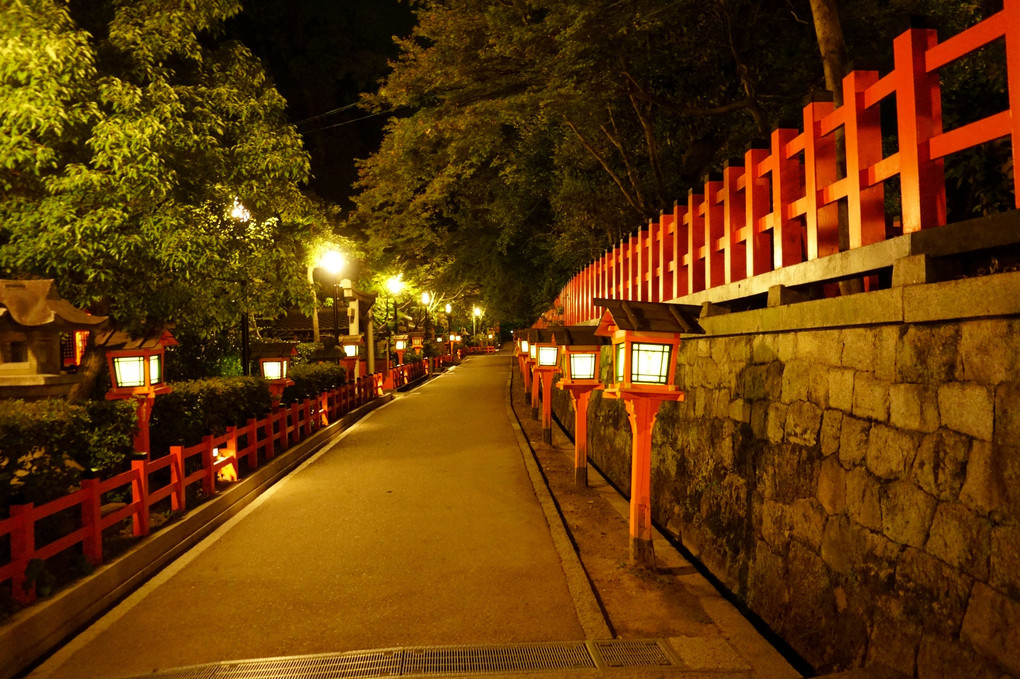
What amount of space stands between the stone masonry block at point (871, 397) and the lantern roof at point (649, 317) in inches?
78.9

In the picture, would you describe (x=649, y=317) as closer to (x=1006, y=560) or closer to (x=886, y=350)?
(x=886, y=350)

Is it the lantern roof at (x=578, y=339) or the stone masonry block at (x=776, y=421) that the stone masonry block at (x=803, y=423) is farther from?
the lantern roof at (x=578, y=339)

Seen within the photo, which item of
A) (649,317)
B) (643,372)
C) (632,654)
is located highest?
(649,317)

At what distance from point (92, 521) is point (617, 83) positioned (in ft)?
39.1

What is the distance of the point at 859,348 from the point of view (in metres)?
4.62

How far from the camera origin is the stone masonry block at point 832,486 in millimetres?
4711

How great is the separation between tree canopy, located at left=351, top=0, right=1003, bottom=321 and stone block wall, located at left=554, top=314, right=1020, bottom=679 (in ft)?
7.93

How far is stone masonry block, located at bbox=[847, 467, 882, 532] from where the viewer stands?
4.29 metres

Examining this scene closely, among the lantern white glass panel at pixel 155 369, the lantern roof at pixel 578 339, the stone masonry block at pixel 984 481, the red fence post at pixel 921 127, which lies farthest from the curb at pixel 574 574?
the lantern white glass panel at pixel 155 369

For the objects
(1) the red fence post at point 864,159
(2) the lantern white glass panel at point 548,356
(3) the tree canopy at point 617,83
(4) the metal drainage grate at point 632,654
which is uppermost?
(3) the tree canopy at point 617,83

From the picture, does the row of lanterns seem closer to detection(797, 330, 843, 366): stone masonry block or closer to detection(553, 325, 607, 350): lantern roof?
detection(797, 330, 843, 366): stone masonry block

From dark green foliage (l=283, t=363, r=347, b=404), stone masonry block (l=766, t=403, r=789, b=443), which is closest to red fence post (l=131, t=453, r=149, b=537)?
stone masonry block (l=766, t=403, r=789, b=443)

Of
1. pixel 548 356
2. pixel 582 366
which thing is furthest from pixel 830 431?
pixel 548 356

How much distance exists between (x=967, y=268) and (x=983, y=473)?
1504mm
